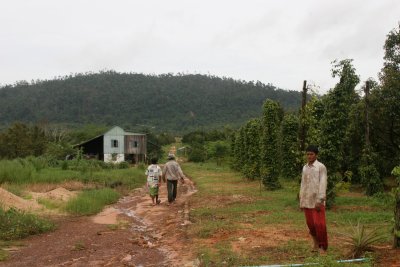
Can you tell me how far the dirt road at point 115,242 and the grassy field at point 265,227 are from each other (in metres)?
0.54

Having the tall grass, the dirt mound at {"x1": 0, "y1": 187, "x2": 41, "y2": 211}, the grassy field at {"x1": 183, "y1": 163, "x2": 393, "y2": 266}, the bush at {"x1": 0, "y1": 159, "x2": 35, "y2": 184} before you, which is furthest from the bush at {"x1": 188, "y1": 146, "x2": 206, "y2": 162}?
the dirt mound at {"x1": 0, "y1": 187, "x2": 41, "y2": 211}

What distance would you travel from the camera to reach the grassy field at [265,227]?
7.77 meters

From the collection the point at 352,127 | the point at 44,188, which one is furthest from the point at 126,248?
the point at 352,127

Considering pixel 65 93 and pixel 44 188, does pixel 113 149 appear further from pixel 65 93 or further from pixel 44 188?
pixel 65 93

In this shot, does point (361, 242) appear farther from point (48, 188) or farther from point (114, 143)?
point (114, 143)

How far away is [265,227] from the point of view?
10695 millimetres

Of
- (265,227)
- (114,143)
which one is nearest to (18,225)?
(265,227)

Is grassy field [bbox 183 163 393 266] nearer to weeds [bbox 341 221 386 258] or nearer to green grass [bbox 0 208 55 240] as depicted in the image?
weeds [bbox 341 221 386 258]

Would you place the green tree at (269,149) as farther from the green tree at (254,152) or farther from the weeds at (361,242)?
the weeds at (361,242)

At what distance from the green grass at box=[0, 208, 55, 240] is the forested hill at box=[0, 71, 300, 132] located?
94111 millimetres

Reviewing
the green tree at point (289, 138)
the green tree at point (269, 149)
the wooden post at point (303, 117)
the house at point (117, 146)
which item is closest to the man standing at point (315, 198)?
the wooden post at point (303, 117)

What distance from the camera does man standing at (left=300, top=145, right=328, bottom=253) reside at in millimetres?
7641

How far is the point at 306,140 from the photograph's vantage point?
16.2m

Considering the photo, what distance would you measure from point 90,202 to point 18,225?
16.6 feet
